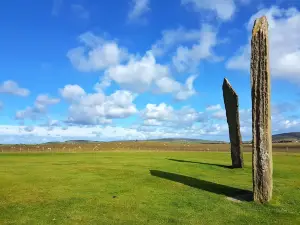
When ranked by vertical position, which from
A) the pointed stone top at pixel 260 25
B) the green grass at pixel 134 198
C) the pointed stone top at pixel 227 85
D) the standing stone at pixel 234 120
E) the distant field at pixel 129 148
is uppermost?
the pointed stone top at pixel 260 25

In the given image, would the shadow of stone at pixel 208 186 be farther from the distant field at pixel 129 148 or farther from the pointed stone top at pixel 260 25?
the distant field at pixel 129 148

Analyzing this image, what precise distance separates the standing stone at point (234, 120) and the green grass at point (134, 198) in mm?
4591

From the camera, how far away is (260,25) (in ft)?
55.4

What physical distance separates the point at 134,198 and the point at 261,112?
7499 mm

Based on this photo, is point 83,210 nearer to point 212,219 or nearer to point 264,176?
point 212,219

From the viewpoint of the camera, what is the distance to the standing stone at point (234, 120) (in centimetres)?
2883

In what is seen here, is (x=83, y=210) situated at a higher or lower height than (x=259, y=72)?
lower

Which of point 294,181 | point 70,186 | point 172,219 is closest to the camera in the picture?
point 172,219

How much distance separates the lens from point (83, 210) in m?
14.9

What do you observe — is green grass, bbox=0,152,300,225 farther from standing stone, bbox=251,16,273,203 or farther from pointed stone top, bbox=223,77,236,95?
pointed stone top, bbox=223,77,236,95

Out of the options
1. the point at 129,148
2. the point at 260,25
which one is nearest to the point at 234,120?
the point at 260,25

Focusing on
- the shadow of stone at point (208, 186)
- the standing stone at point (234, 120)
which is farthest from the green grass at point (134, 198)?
the standing stone at point (234, 120)

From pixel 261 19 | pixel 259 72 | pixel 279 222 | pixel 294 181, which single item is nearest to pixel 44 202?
pixel 279 222

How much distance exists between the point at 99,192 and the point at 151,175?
18.6 ft
